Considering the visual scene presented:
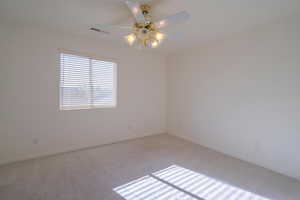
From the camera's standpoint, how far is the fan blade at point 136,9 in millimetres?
1761

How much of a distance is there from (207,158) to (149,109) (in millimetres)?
2059

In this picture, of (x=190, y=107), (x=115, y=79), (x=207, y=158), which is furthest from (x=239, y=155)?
(x=115, y=79)

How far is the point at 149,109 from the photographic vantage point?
445cm

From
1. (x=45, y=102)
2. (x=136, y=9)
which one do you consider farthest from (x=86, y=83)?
(x=136, y=9)

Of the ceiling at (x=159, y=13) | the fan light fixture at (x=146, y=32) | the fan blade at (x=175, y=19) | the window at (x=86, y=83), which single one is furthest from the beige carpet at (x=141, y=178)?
the ceiling at (x=159, y=13)

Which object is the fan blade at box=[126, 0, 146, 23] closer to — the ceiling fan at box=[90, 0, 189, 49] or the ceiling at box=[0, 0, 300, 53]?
the ceiling fan at box=[90, 0, 189, 49]

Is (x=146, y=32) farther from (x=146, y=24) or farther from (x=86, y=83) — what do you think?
(x=86, y=83)

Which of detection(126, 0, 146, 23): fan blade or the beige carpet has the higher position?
detection(126, 0, 146, 23): fan blade

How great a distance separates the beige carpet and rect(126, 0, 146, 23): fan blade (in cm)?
224

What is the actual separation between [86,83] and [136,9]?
215 centimetres

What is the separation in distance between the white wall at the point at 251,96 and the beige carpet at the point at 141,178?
0.35 meters

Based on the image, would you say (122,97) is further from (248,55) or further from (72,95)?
(248,55)

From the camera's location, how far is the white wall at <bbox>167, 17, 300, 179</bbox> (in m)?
2.35

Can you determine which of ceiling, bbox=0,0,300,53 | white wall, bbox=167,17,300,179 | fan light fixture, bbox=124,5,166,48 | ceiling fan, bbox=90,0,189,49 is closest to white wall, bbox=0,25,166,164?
ceiling, bbox=0,0,300,53
